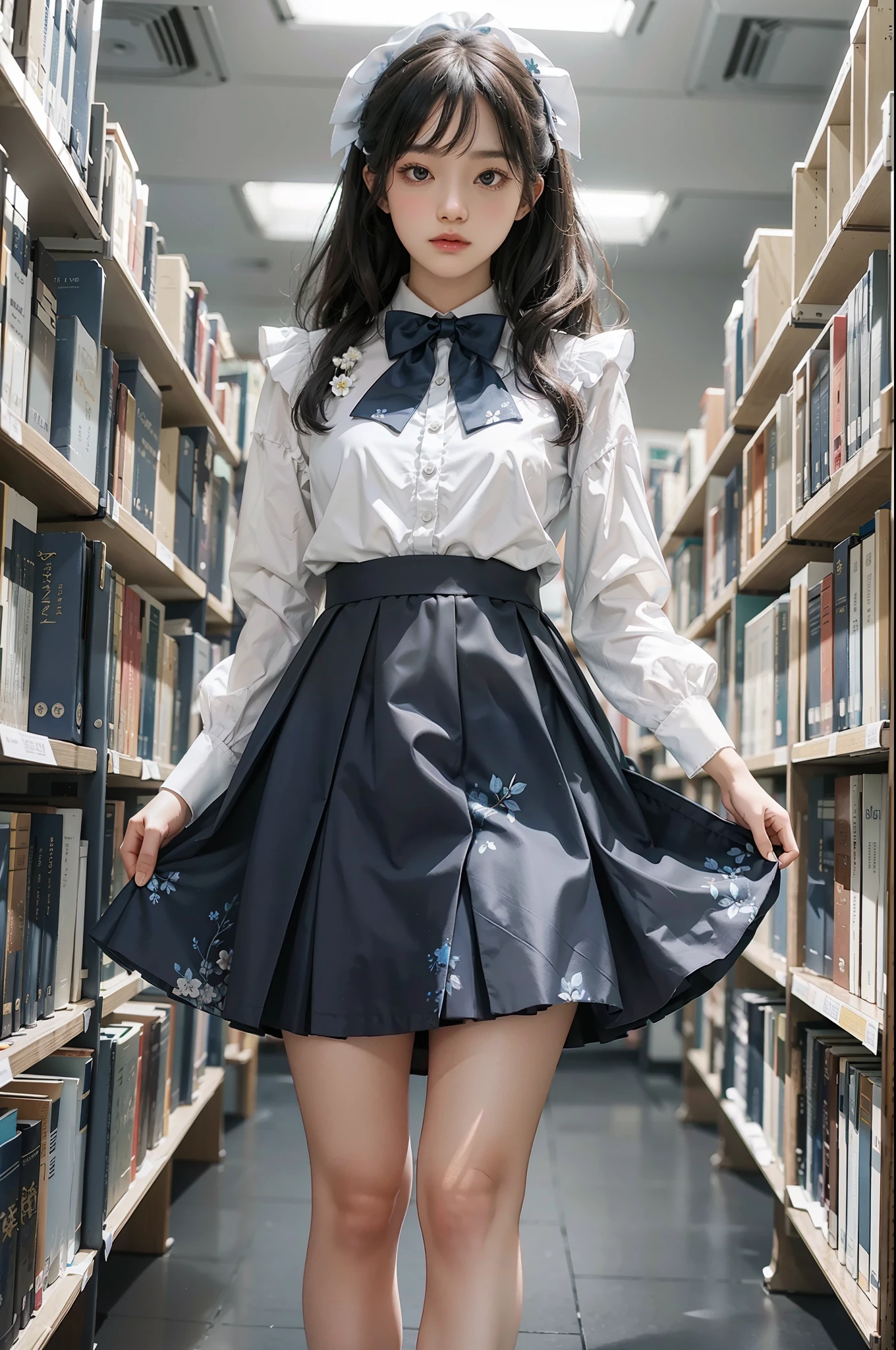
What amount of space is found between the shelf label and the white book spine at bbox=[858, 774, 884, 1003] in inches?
47.1

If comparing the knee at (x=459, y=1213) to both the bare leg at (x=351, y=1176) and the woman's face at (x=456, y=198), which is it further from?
the woman's face at (x=456, y=198)

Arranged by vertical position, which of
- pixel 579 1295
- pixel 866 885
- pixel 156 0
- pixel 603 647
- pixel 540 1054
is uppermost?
pixel 156 0

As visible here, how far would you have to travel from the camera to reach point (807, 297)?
2.02 metres

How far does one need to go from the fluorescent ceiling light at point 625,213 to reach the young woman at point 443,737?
9.90 ft

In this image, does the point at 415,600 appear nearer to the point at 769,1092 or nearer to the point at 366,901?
the point at 366,901

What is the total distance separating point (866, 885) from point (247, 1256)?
4.23ft

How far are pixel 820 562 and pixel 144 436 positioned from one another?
1.21m

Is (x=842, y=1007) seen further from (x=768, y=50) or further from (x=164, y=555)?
(x=768, y=50)

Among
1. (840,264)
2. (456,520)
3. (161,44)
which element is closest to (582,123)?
(161,44)

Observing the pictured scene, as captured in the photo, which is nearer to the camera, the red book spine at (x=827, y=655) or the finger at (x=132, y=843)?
the finger at (x=132, y=843)

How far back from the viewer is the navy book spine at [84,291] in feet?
5.28

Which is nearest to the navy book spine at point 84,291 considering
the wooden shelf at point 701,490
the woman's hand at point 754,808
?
the woman's hand at point 754,808

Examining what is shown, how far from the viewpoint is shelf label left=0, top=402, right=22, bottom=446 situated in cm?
126

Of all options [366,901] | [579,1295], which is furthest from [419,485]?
[579,1295]
